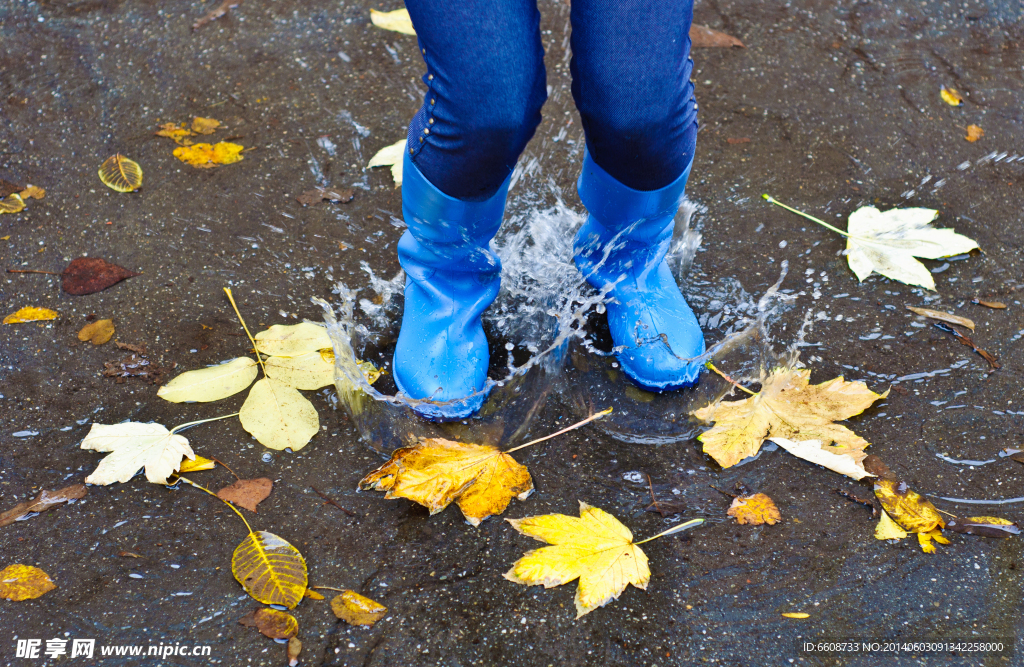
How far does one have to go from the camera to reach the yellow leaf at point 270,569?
1.05m

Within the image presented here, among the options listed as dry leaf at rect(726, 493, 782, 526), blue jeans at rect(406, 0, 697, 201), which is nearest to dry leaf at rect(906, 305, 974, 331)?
dry leaf at rect(726, 493, 782, 526)

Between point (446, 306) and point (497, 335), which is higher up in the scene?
point (446, 306)

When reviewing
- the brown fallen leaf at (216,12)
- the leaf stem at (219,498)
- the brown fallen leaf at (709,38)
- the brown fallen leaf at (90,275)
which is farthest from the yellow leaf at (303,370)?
the brown fallen leaf at (709,38)

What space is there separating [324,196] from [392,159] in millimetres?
202

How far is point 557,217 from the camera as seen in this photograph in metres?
1.73

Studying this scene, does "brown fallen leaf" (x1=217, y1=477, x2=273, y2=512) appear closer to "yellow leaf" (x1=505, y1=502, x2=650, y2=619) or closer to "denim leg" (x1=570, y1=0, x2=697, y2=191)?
"yellow leaf" (x1=505, y1=502, x2=650, y2=619)

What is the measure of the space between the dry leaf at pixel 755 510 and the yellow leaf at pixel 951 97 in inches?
57.5

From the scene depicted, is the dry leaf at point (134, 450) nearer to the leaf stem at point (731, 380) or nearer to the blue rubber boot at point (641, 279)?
the blue rubber boot at point (641, 279)

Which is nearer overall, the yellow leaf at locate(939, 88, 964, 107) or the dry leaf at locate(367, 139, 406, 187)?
the dry leaf at locate(367, 139, 406, 187)

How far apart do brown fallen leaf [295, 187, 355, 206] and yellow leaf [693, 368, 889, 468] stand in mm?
966

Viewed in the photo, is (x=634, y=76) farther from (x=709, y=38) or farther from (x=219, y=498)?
(x=709, y=38)

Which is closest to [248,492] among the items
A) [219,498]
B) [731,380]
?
[219,498]

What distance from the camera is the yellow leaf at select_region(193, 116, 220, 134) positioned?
1913 millimetres

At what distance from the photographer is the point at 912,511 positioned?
1164mm
